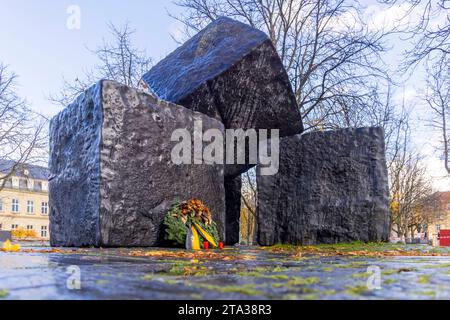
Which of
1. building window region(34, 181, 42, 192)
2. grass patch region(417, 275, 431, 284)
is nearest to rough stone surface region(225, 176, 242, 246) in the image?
grass patch region(417, 275, 431, 284)

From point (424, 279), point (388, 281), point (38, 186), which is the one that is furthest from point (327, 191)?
point (38, 186)

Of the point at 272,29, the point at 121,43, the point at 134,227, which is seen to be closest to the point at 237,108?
the point at 134,227

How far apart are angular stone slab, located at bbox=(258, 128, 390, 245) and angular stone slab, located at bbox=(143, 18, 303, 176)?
27.2 inches

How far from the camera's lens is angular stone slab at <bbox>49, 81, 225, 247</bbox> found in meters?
5.30

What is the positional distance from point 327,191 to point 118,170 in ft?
12.2

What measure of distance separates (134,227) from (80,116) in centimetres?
161

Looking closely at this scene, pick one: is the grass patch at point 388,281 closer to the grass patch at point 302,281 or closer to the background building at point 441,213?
the grass patch at point 302,281

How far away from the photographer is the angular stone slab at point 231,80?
6.93m

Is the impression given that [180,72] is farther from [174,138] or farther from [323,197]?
[323,197]

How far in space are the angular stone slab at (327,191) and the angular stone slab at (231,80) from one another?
69cm

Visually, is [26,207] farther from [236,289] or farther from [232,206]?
[236,289]

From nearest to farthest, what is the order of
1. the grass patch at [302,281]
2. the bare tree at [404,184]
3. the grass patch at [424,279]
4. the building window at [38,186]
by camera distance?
1. the grass patch at [302,281]
2. the grass patch at [424,279]
3. the bare tree at [404,184]
4. the building window at [38,186]

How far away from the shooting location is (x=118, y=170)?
538 centimetres

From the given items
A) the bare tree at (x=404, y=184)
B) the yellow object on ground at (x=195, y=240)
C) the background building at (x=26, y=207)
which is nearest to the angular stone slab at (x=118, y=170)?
the yellow object on ground at (x=195, y=240)
